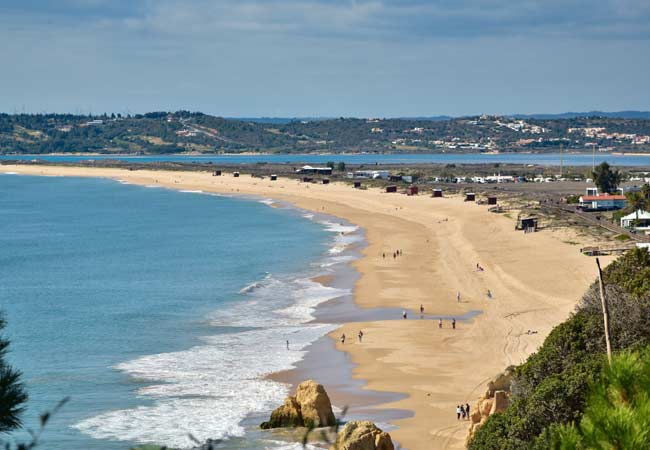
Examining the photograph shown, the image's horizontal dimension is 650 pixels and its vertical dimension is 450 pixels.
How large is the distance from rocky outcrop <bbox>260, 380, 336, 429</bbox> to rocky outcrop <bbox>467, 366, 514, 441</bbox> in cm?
366

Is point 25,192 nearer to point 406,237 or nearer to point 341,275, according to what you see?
point 406,237

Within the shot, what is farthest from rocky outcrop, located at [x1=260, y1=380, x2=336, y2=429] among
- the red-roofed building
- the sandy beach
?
the red-roofed building

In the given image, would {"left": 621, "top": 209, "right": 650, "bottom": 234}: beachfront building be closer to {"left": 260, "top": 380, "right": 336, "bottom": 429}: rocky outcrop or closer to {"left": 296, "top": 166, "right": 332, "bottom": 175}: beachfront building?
{"left": 260, "top": 380, "right": 336, "bottom": 429}: rocky outcrop

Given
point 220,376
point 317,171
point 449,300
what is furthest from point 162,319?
point 317,171

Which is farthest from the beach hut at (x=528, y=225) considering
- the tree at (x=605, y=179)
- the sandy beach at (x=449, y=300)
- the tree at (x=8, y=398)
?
the tree at (x=8, y=398)

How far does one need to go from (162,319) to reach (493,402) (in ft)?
71.1

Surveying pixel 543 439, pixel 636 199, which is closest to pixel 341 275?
pixel 636 199

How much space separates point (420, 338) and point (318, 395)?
13038 millimetres

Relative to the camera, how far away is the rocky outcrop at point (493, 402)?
74.9 ft

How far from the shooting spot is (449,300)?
4556 cm

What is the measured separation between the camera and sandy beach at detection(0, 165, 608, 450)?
30.1 m

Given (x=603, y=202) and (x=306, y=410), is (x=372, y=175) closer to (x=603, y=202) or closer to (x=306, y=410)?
(x=603, y=202)

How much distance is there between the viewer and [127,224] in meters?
89.9

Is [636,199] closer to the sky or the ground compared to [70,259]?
closer to the sky
